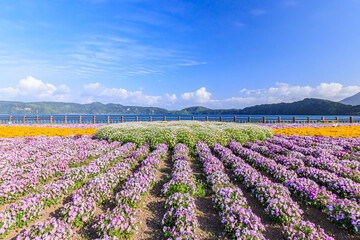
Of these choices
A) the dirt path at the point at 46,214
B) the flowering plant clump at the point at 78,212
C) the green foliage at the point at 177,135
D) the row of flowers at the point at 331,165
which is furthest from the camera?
the green foliage at the point at 177,135

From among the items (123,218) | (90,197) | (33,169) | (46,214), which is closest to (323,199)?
(123,218)

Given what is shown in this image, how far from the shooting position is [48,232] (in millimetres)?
3508

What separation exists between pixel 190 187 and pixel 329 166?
22.5 feet

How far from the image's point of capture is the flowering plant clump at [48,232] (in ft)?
11.1

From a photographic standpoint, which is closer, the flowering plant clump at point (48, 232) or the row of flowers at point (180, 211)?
the flowering plant clump at point (48, 232)

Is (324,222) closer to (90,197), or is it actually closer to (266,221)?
(266,221)

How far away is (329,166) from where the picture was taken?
24.2ft

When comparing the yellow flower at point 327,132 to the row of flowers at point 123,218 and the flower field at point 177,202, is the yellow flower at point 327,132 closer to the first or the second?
the flower field at point 177,202

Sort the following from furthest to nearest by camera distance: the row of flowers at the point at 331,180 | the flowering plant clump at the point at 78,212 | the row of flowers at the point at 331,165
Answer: the row of flowers at the point at 331,165
the row of flowers at the point at 331,180
the flowering plant clump at the point at 78,212

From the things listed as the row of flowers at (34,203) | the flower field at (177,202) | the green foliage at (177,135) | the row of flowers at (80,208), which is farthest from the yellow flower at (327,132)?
the row of flowers at (34,203)

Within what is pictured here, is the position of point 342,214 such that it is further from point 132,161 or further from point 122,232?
→ point 132,161

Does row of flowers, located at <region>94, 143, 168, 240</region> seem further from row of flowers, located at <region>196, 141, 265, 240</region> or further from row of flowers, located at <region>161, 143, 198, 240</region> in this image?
row of flowers, located at <region>196, 141, 265, 240</region>

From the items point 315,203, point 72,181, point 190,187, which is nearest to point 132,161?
point 72,181

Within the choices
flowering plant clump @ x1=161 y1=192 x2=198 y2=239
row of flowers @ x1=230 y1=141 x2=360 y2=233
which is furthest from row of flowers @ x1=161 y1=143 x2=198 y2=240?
row of flowers @ x1=230 y1=141 x2=360 y2=233
